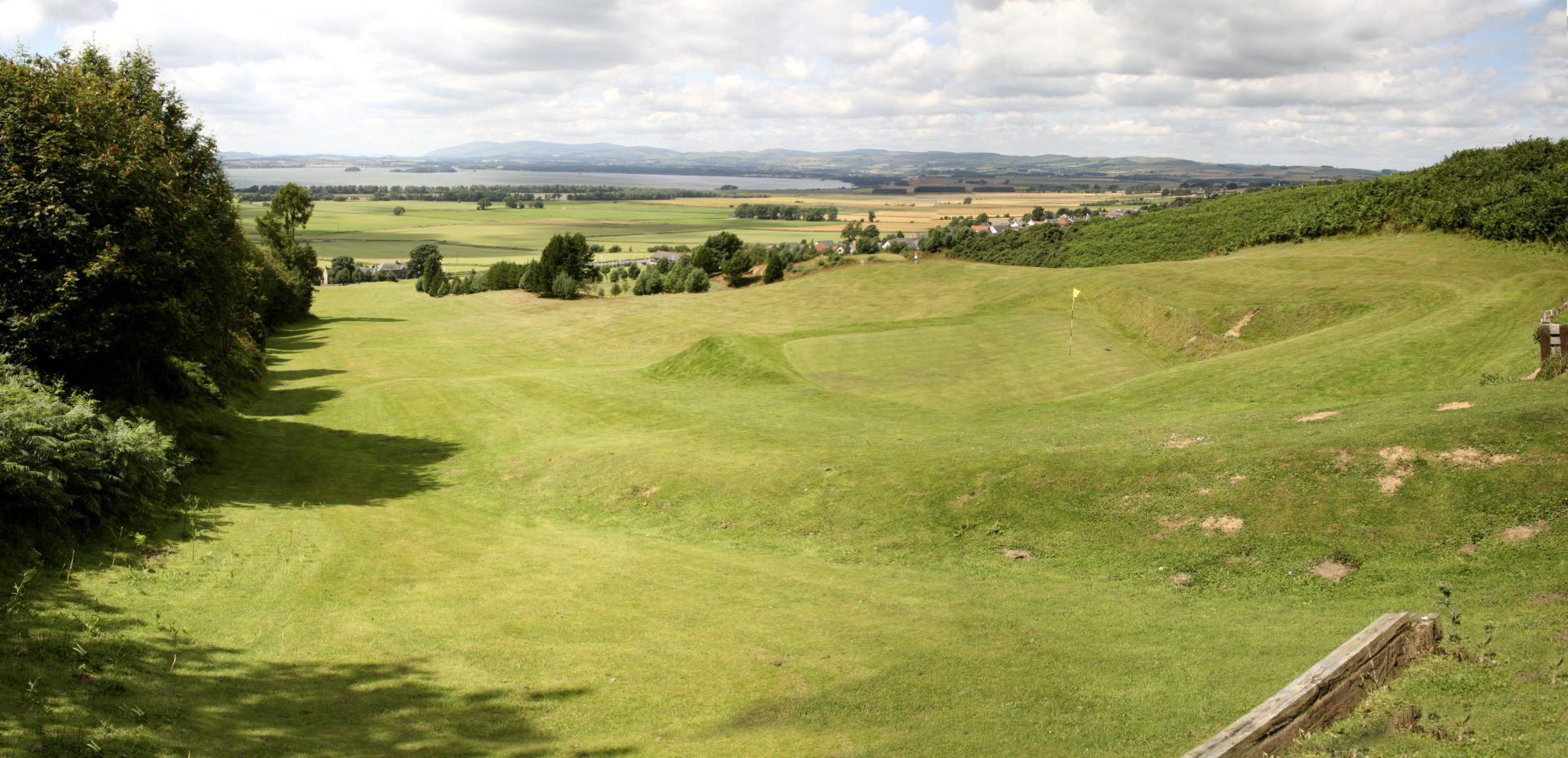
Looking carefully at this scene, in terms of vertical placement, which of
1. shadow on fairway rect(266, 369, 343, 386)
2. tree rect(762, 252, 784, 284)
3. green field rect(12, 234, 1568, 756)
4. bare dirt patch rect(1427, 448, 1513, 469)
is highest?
tree rect(762, 252, 784, 284)

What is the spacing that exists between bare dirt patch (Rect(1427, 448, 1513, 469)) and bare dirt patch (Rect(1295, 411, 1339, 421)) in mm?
5076

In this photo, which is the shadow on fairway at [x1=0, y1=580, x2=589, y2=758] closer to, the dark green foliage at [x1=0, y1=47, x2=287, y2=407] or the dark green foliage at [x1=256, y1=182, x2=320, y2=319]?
the dark green foliage at [x1=0, y1=47, x2=287, y2=407]

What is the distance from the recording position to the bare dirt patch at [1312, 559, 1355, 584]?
15.9m

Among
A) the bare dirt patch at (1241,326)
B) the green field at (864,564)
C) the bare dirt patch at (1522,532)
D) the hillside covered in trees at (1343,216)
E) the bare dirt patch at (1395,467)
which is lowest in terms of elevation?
the green field at (864,564)

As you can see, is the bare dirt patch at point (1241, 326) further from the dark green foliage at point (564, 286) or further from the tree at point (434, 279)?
the tree at point (434, 279)

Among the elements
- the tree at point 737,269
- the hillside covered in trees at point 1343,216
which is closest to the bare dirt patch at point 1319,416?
the hillside covered in trees at point 1343,216

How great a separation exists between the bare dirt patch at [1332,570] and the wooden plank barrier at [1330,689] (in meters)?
4.58

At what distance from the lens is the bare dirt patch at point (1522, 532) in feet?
50.5

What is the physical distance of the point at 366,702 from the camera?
11875 mm

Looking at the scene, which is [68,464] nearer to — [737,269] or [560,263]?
[560,263]

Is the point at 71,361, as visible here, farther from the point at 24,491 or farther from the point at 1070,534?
the point at 1070,534

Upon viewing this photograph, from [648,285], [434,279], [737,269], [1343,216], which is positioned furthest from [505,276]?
[1343,216]

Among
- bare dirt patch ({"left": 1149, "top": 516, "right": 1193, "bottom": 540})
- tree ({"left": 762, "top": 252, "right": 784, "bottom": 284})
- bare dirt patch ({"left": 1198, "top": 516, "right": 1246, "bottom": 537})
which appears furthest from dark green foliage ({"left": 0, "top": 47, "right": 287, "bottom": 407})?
tree ({"left": 762, "top": 252, "right": 784, "bottom": 284})

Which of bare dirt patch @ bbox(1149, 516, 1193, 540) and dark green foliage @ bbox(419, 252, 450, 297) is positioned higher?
dark green foliage @ bbox(419, 252, 450, 297)
